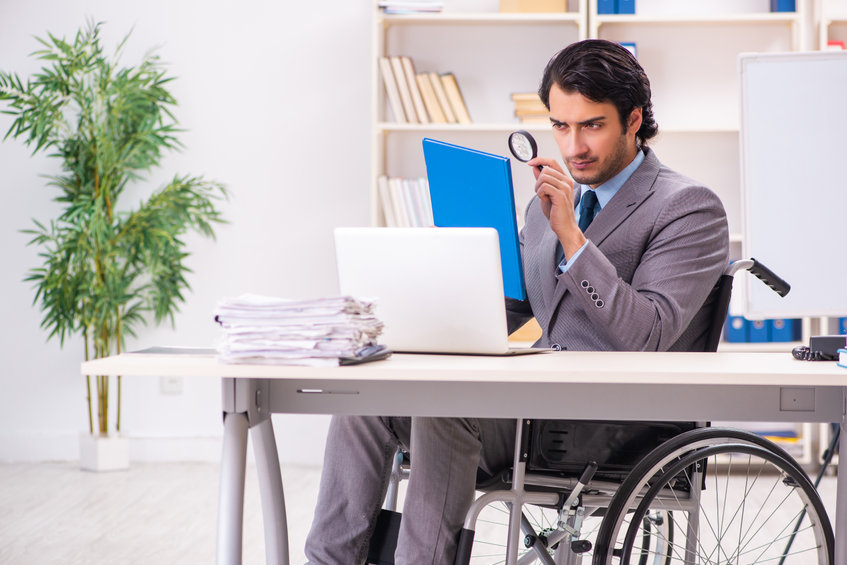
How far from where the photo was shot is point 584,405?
1.45m

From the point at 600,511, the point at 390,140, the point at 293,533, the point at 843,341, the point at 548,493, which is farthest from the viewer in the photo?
the point at 390,140

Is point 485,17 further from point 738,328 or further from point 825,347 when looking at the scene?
point 825,347

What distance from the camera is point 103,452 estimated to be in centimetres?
379

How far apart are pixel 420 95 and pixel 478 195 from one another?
2.13 m

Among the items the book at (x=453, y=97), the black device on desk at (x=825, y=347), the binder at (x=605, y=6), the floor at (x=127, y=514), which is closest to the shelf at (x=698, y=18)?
the binder at (x=605, y=6)

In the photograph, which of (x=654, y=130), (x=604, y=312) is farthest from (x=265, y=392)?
(x=654, y=130)

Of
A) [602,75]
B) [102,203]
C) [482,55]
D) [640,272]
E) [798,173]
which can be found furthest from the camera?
[482,55]

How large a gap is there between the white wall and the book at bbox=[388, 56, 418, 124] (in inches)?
10.5

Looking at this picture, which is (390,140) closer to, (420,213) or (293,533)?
(420,213)

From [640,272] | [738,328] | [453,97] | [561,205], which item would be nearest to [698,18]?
[453,97]

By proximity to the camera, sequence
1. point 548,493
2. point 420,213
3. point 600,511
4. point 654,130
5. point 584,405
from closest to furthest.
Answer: point 584,405
point 548,493
point 600,511
point 654,130
point 420,213

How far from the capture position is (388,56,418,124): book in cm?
A: 375

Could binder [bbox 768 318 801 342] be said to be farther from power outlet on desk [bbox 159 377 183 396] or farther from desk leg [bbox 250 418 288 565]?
desk leg [bbox 250 418 288 565]

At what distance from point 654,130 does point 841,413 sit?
2.75 feet
